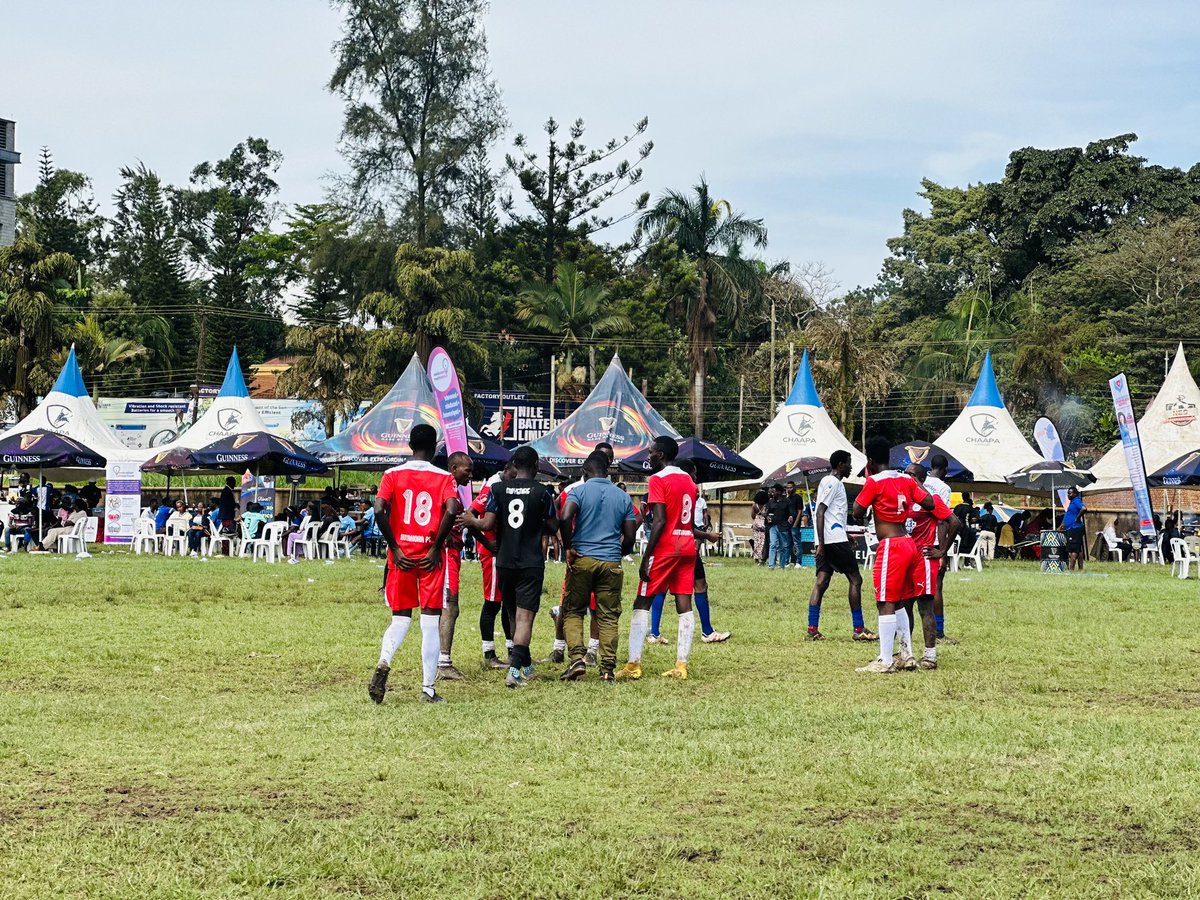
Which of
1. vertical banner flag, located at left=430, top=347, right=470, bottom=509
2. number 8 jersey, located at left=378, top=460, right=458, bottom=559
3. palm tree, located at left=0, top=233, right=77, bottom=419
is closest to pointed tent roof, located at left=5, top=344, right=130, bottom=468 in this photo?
palm tree, located at left=0, top=233, right=77, bottom=419

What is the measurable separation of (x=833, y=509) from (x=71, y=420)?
24.1 metres

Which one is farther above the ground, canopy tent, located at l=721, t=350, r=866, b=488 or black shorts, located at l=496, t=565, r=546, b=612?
canopy tent, located at l=721, t=350, r=866, b=488

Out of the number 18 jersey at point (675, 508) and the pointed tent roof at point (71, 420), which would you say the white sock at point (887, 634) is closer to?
the number 18 jersey at point (675, 508)

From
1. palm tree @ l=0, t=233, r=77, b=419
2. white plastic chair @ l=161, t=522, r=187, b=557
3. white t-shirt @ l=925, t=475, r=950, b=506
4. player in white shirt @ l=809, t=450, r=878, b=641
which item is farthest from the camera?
palm tree @ l=0, t=233, r=77, b=419

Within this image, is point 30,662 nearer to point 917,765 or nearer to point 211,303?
point 917,765

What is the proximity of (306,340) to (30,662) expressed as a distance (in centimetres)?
3833

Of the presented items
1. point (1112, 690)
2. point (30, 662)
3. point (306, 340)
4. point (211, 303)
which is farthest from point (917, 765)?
point (211, 303)

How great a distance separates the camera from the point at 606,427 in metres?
33.8

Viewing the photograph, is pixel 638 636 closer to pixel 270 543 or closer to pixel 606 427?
pixel 270 543

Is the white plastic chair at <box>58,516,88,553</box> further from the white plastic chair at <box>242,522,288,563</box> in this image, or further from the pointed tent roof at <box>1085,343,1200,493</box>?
the pointed tent roof at <box>1085,343,1200,493</box>

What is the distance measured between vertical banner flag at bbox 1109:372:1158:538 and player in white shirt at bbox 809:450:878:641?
639 inches

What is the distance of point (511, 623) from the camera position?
1182cm

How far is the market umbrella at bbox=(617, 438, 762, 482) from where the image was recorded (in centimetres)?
3102

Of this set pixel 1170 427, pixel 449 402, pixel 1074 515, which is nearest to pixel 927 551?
pixel 449 402
